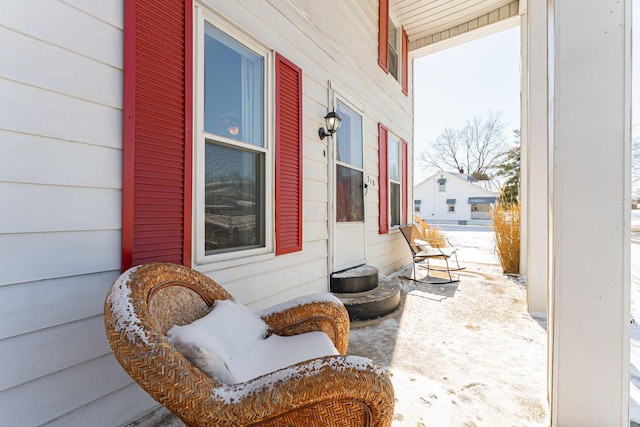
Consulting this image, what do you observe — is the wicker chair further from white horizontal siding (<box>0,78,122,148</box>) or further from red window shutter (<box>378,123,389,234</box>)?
red window shutter (<box>378,123,389,234</box>)

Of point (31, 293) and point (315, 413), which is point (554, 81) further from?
point (31, 293)

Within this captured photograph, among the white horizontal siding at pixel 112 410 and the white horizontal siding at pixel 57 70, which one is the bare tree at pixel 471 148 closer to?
the white horizontal siding at pixel 57 70

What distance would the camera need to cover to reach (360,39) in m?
3.94

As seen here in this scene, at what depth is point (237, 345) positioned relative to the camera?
1.37 metres

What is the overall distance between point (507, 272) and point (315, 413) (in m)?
5.05

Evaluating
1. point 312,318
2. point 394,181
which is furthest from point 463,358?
point 394,181

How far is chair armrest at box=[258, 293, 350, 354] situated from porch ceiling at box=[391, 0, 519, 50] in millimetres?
5244

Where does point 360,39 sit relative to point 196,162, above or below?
above

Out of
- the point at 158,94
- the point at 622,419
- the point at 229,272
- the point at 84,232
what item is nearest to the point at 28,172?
the point at 84,232

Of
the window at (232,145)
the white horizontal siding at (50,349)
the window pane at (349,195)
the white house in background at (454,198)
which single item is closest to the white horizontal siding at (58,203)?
the white horizontal siding at (50,349)

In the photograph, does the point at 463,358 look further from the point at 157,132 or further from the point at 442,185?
the point at 442,185

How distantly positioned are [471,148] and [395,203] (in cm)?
2210

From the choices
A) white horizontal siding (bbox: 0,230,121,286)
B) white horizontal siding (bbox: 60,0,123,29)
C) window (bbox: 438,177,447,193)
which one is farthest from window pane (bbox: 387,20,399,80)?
window (bbox: 438,177,447,193)

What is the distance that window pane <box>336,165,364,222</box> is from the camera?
348 cm
